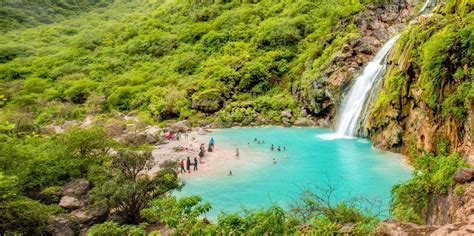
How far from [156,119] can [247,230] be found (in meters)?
41.3

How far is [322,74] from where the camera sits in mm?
44000

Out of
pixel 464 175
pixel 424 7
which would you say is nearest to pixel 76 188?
pixel 464 175

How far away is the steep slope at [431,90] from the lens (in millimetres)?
20609

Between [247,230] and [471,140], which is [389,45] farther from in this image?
[247,230]


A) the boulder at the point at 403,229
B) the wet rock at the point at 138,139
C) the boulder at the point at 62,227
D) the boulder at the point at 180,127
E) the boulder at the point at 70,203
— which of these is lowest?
the boulder at the point at 62,227

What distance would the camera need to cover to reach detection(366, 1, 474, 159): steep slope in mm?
20609

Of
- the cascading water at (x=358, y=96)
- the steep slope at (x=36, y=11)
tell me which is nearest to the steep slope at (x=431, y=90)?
the cascading water at (x=358, y=96)

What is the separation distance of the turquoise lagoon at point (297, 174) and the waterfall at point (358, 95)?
2.64 metres

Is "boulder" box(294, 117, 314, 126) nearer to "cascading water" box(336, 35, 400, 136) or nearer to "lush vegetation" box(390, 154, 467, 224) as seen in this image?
"cascading water" box(336, 35, 400, 136)

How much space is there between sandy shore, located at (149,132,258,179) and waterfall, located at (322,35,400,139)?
34.2 ft

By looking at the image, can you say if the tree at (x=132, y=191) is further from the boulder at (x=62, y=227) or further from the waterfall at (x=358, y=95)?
the waterfall at (x=358, y=95)

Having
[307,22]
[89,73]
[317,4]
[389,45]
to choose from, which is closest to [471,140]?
[389,45]

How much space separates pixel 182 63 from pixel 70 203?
48.4 m

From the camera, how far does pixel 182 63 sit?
6438cm
